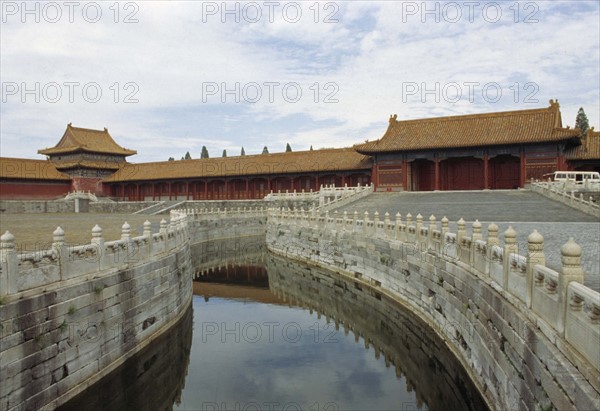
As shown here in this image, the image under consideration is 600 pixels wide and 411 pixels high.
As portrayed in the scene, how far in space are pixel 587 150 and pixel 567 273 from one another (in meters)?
34.9

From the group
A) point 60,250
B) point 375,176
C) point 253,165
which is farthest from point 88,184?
point 60,250

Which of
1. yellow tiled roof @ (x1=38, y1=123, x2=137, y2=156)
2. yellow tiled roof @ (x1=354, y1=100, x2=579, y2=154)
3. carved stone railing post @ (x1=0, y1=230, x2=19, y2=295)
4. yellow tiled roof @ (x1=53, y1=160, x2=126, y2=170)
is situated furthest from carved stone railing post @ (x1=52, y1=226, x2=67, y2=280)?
yellow tiled roof @ (x1=38, y1=123, x2=137, y2=156)

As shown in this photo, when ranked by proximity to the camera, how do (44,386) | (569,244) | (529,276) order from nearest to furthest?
(569,244) → (529,276) → (44,386)

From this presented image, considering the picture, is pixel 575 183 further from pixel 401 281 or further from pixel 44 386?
pixel 44 386

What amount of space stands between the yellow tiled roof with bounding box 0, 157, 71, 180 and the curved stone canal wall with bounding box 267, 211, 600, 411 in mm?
42676

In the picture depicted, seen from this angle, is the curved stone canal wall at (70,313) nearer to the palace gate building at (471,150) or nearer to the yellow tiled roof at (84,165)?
the palace gate building at (471,150)

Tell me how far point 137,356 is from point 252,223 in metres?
29.5

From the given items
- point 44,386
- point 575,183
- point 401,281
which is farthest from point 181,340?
point 575,183

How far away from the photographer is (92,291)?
10.2 metres

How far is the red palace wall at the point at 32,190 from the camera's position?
48.5m

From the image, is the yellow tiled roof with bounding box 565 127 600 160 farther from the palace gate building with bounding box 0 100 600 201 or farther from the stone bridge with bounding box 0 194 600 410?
the stone bridge with bounding box 0 194 600 410

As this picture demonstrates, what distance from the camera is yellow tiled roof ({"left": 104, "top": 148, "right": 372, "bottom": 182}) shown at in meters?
45.4

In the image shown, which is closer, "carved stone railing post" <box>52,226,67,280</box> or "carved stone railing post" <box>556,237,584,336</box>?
"carved stone railing post" <box>556,237,584,336</box>

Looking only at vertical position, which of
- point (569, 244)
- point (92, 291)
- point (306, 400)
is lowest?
point (306, 400)
